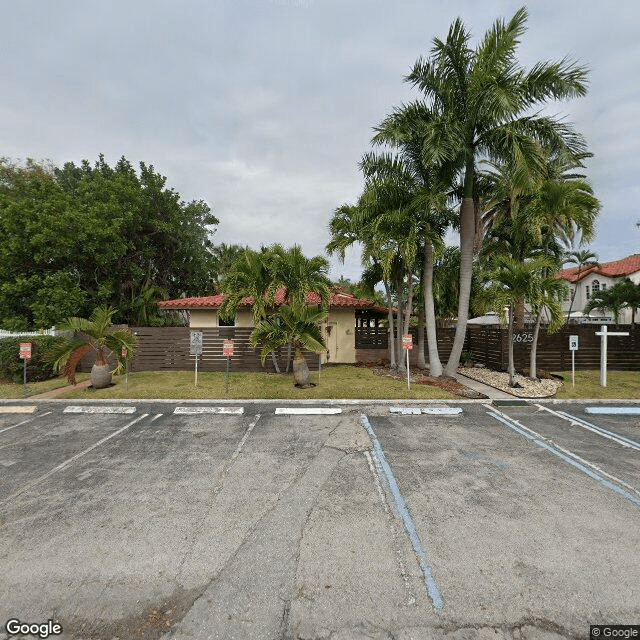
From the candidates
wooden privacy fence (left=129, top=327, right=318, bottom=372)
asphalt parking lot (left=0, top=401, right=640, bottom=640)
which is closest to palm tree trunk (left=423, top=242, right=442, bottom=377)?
asphalt parking lot (left=0, top=401, right=640, bottom=640)

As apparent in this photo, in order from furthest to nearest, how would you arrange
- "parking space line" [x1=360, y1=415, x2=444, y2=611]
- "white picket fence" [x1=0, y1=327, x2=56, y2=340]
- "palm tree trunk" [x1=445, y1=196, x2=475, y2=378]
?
"white picket fence" [x1=0, y1=327, x2=56, y2=340] → "palm tree trunk" [x1=445, y1=196, x2=475, y2=378] → "parking space line" [x1=360, y1=415, x2=444, y2=611]

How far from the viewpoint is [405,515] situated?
13.4ft

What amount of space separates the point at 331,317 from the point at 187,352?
7223 millimetres

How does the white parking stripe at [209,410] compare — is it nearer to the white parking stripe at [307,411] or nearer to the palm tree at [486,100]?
the white parking stripe at [307,411]

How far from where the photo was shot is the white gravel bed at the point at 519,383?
10568 mm

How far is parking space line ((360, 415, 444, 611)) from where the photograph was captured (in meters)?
2.94

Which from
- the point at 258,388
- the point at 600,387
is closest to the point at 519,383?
the point at 600,387

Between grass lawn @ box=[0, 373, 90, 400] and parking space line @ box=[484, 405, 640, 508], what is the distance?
1428 centimetres

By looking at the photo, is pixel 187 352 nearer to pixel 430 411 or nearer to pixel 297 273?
pixel 297 273

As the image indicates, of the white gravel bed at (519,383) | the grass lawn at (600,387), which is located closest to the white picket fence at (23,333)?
the white gravel bed at (519,383)

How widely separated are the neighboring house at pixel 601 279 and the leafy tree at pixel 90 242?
105 ft

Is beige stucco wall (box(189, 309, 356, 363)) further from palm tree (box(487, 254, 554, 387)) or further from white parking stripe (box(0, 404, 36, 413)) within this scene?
white parking stripe (box(0, 404, 36, 413))

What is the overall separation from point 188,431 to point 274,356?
6788 millimetres

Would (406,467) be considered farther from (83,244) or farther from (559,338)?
(83,244)
